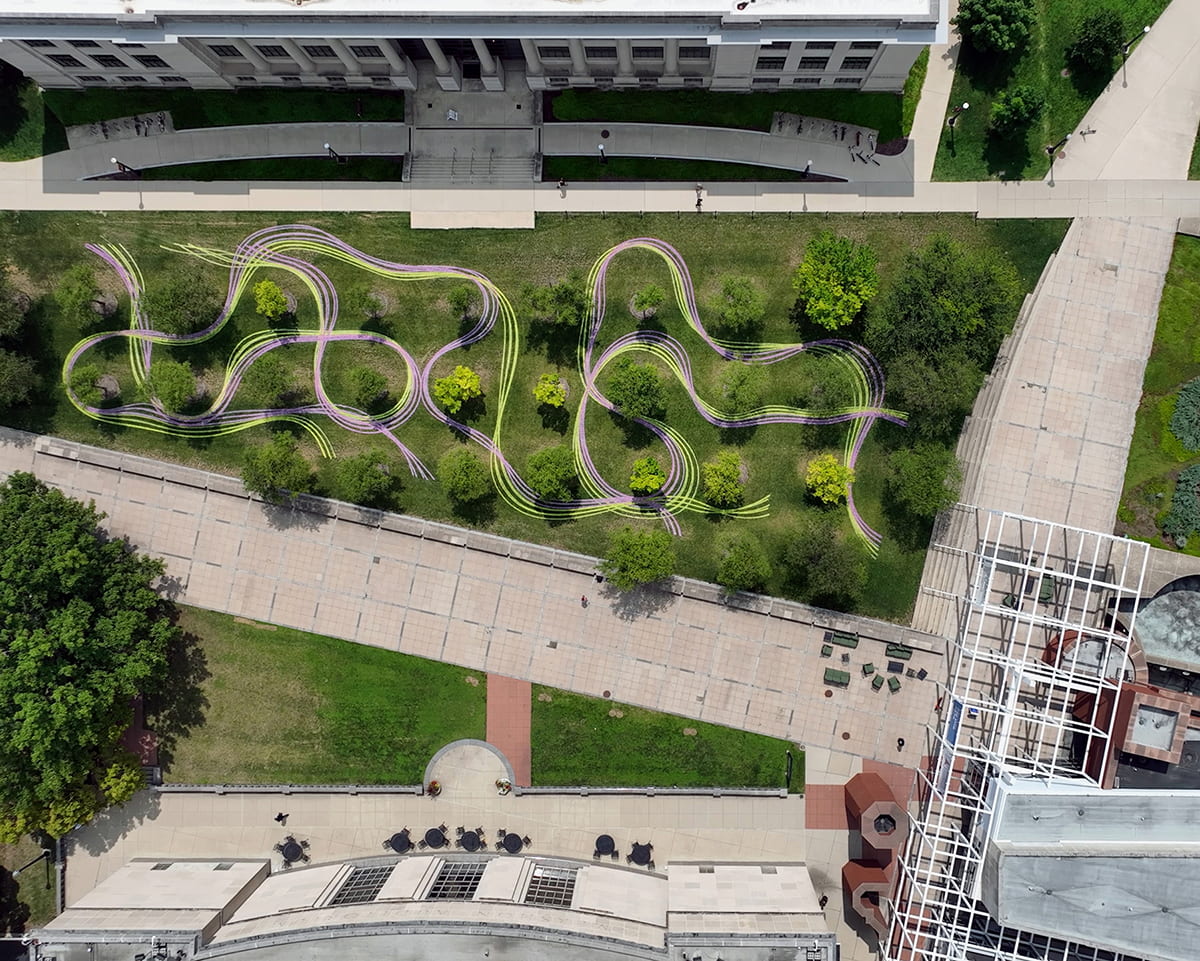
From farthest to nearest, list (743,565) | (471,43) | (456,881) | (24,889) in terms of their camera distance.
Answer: (24,889) < (471,43) < (743,565) < (456,881)

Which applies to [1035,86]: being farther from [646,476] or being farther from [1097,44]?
Result: [646,476]

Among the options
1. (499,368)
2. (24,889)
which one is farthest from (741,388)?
→ (24,889)

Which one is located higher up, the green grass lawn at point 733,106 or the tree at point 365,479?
the green grass lawn at point 733,106

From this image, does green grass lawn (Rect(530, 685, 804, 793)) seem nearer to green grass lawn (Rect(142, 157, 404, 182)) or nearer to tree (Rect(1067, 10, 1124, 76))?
green grass lawn (Rect(142, 157, 404, 182))

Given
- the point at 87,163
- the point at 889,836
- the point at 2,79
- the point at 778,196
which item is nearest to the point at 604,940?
the point at 889,836

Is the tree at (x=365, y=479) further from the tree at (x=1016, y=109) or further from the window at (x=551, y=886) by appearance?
the tree at (x=1016, y=109)

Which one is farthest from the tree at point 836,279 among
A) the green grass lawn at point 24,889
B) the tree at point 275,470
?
the green grass lawn at point 24,889

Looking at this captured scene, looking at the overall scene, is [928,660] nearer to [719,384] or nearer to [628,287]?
[719,384]
